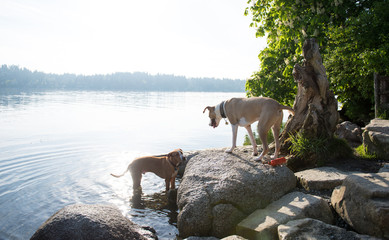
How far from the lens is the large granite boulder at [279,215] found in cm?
526

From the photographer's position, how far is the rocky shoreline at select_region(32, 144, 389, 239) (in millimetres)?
4934

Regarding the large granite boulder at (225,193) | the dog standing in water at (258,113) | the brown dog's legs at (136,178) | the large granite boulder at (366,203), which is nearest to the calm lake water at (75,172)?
the brown dog's legs at (136,178)

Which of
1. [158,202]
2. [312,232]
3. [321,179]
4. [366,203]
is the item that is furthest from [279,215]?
[158,202]

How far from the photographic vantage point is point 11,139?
18.4 meters

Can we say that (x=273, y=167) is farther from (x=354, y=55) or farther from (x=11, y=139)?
(x=11, y=139)

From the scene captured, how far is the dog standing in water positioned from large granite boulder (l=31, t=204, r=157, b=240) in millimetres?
4070

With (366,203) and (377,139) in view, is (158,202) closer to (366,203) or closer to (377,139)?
(366,203)

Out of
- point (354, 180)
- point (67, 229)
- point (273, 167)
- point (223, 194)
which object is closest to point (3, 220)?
point (67, 229)

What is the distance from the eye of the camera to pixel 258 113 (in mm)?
7930

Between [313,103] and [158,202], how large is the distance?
A: 19.8 feet

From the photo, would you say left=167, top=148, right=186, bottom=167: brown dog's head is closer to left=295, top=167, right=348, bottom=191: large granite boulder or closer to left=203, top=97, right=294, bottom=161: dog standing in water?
left=203, top=97, right=294, bottom=161: dog standing in water

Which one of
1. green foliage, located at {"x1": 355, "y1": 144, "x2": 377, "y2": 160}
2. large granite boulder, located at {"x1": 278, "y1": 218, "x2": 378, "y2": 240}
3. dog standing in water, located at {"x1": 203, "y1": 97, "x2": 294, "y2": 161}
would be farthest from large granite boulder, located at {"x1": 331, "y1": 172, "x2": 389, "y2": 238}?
green foliage, located at {"x1": 355, "y1": 144, "x2": 377, "y2": 160}

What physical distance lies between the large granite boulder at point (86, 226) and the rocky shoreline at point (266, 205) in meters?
0.02

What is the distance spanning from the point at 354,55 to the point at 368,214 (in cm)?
1031
